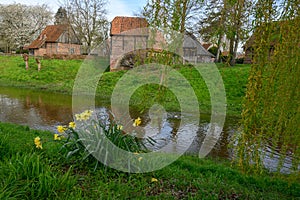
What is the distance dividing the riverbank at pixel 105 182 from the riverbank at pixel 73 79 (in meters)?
4.99

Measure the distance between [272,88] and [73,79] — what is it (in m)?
17.8

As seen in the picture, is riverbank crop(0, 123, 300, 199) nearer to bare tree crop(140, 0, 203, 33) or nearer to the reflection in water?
the reflection in water

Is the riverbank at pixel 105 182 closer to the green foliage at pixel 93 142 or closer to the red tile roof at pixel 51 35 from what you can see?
the green foliage at pixel 93 142

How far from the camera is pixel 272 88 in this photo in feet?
6.48

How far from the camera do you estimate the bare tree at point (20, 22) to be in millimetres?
32625

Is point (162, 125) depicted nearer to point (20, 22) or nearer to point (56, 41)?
point (56, 41)

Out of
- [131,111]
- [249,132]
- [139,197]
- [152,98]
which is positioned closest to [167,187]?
[139,197]

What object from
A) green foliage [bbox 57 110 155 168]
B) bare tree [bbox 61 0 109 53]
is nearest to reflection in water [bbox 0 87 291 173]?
green foliage [bbox 57 110 155 168]

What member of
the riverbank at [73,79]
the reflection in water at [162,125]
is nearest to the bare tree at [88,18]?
the riverbank at [73,79]

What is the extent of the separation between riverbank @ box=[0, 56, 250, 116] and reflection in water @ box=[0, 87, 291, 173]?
3.35ft

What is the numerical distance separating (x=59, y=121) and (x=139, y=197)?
624 centimetres

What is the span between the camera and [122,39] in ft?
65.9

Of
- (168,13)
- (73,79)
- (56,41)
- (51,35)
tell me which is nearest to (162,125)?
(168,13)

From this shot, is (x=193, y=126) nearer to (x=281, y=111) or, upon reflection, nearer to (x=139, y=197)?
(x=139, y=197)
